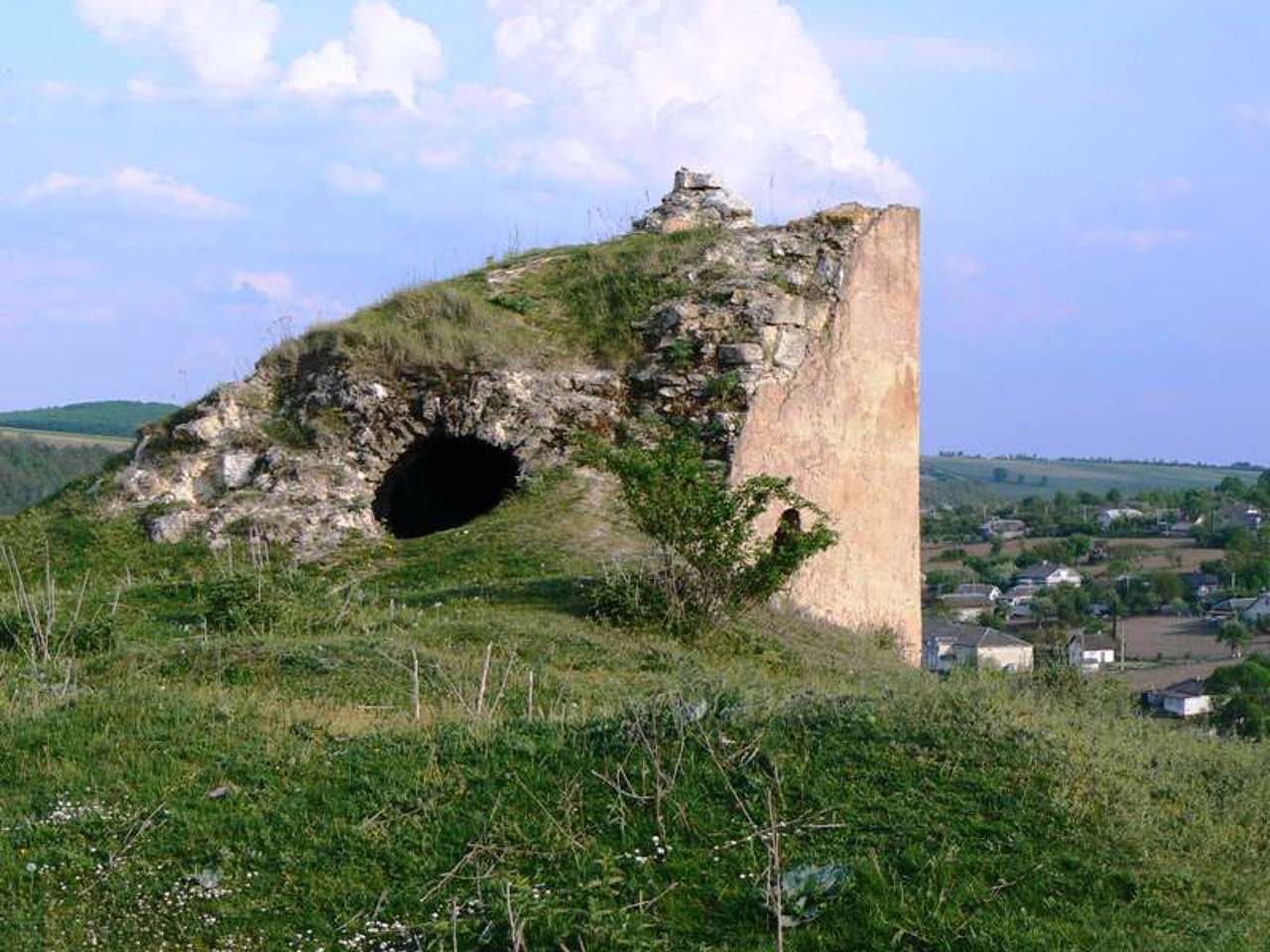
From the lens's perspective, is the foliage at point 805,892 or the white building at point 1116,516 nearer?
the foliage at point 805,892

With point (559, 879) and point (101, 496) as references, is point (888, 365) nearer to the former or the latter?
point (101, 496)

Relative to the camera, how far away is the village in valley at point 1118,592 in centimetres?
1977

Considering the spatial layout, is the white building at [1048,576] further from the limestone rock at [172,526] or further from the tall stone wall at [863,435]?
the limestone rock at [172,526]

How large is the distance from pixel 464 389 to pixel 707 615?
554 cm

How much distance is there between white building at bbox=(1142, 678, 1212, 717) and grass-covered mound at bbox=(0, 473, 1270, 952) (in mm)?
7960

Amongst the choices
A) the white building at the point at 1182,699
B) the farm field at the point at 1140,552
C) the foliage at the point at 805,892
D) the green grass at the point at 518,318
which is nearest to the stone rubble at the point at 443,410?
the green grass at the point at 518,318

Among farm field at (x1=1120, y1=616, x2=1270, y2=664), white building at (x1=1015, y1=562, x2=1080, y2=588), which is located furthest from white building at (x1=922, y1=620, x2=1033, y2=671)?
white building at (x1=1015, y1=562, x2=1080, y2=588)

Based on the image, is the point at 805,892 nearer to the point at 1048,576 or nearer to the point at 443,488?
the point at 443,488

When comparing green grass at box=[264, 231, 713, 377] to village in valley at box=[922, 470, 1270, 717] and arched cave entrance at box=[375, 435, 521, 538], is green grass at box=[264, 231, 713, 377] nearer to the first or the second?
arched cave entrance at box=[375, 435, 521, 538]

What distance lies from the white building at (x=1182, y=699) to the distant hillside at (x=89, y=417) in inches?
1647

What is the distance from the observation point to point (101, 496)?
53.7ft

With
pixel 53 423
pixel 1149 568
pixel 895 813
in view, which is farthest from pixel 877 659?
pixel 53 423

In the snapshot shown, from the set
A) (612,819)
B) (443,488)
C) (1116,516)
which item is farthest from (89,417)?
(612,819)

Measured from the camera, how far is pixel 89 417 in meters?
62.9
